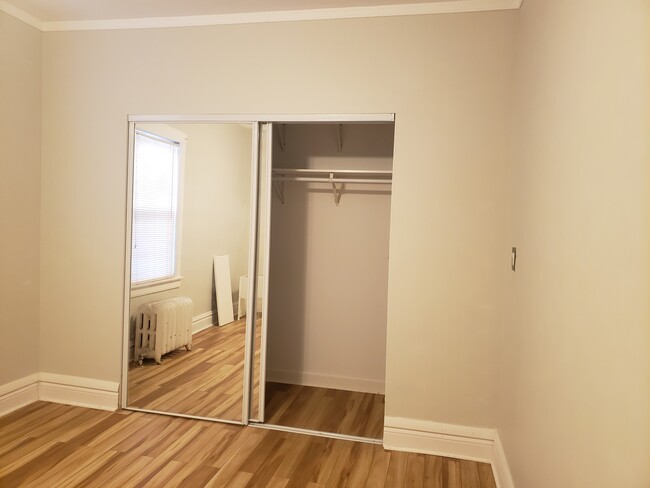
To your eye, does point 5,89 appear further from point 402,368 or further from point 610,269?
point 610,269

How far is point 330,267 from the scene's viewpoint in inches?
152

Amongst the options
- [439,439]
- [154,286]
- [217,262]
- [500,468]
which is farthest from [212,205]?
[500,468]

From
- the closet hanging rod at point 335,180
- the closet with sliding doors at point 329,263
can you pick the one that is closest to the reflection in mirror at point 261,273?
the closet with sliding doors at point 329,263

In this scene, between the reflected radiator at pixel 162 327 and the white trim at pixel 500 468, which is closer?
the white trim at pixel 500 468

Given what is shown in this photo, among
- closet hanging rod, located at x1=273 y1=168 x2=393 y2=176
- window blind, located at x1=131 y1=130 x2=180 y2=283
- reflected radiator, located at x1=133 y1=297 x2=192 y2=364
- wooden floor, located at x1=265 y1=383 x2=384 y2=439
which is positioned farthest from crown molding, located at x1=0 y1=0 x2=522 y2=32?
wooden floor, located at x1=265 y1=383 x2=384 y2=439

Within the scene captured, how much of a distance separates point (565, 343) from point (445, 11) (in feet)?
6.71

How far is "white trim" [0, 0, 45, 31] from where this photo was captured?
10.0 feet

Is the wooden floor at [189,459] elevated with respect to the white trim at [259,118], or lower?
lower

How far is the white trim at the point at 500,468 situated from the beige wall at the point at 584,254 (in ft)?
0.48

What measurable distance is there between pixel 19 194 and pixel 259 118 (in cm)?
162

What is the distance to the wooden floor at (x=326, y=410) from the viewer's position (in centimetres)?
318

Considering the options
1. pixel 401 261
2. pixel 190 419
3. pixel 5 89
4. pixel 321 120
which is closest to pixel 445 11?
pixel 321 120

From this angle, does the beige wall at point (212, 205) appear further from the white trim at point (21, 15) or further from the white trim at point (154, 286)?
the white trim at point (21, 15)

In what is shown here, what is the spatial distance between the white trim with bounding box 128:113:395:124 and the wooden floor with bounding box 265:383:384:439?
6.10ft
